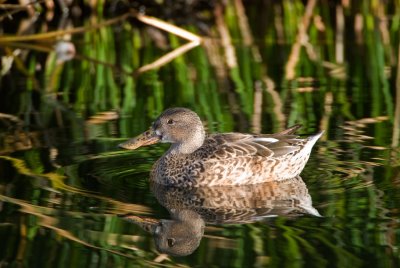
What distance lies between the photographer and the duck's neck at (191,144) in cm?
786

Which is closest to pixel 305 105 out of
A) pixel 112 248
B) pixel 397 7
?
pixel 112 248

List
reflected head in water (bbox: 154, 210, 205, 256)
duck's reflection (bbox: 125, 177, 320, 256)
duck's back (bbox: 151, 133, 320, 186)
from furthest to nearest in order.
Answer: duck's back (bbox: 151, 133, 320, 186)
duck's reflection (bbox: 125, 177, 320, 256)
reflected head in water (bbox: 154, 210, 205, 256)

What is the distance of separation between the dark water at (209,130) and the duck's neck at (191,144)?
1.01 feet

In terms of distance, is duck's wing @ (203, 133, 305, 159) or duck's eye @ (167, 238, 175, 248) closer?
duck's eye @ (167, 238, 175, 248)

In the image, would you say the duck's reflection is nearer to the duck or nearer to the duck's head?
the duck

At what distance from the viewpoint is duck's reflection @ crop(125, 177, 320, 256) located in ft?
20.2

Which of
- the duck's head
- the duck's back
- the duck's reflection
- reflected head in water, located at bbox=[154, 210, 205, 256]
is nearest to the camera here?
reflected head in water, located at bbox=[154, 210, 205, 256]

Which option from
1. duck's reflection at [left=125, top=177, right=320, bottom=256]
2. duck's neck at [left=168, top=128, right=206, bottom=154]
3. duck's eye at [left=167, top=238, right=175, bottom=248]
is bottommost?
duck's eye at [left=167, top=238, right=175, bottom=248]

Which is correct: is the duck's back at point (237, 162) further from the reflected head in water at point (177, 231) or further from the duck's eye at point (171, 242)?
the duck's eye at point (171, 242)

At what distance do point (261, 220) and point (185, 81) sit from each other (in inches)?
189

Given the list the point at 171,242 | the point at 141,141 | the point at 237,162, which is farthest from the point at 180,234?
the point at 141,141

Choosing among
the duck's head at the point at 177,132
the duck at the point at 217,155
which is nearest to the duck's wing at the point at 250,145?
the duck at the point at 217,155

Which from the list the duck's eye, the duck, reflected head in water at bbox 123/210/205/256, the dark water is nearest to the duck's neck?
the duck

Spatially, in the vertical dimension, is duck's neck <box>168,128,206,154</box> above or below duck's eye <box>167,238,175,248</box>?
above
